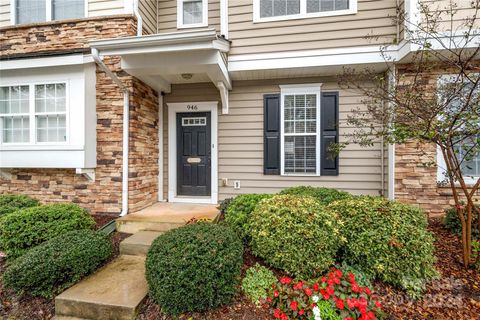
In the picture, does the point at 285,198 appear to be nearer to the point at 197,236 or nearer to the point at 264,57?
the point at 197,236

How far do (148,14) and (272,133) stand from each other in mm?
3604

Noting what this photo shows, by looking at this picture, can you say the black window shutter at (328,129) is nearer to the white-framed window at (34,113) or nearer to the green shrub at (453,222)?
the green shrub at (453,222)

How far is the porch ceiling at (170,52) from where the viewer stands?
11.8 feet

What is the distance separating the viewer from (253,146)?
199 inches

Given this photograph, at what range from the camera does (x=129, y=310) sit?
2.21m

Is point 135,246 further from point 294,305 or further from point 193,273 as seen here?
point 294,305

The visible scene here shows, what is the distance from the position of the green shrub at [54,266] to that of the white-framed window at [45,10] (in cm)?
429

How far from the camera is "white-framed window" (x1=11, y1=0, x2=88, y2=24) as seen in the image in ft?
15.0

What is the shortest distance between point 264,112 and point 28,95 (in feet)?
15.4

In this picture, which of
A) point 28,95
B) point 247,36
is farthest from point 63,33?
point 247,36

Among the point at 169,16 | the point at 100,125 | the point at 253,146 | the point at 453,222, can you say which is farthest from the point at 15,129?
the point at 453,222

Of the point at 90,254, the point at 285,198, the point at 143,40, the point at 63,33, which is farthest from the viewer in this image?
the point at 63,33

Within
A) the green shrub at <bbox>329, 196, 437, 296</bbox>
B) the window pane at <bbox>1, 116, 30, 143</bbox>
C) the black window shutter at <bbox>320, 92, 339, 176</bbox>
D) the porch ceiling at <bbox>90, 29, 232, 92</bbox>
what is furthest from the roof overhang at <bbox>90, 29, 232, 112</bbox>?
the green shrub at <bbox>329, 196, 437, 296</bbox>

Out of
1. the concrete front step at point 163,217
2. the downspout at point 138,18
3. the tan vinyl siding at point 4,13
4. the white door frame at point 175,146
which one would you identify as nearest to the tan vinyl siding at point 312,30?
the white door frame at point 175,146
